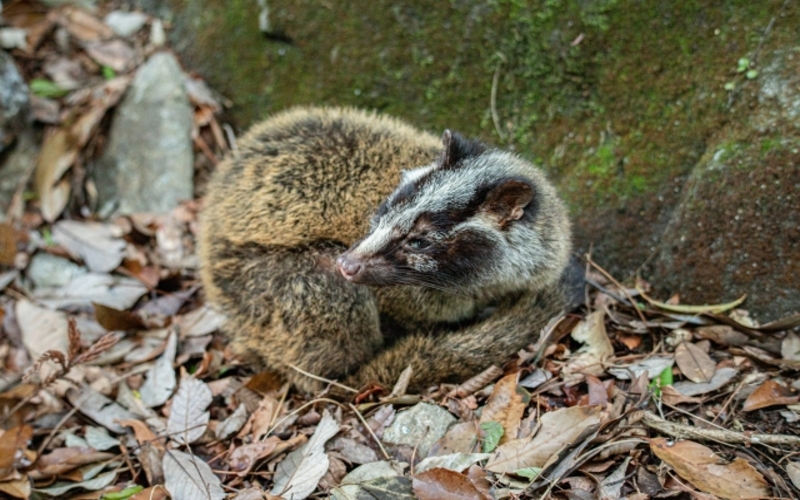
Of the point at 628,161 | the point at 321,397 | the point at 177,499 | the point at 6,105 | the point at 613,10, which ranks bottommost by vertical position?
the point at 177,499

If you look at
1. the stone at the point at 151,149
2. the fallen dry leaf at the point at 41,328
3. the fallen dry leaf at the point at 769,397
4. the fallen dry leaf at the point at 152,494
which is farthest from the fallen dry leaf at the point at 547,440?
the stone at the point at 151,149

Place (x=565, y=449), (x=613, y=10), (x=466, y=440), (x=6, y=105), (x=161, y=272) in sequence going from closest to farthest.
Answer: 1. (x=565, y=449)
2. (x=466, y=440)
3. (x=613, y=10)
4. (x=161, y=272)
5. (x=6, y=105)

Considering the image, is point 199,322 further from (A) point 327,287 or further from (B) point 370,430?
(B) point 370,430

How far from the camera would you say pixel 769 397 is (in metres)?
4.01

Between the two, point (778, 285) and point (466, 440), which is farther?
point (778, 285)

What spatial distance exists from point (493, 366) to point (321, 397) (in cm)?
129

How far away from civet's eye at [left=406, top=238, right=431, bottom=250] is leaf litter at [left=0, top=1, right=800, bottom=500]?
102 centimetres

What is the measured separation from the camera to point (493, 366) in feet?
15.2

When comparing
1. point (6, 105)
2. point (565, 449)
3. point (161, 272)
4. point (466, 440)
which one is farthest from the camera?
point (6, 105)

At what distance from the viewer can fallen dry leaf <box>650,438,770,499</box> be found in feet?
11.5

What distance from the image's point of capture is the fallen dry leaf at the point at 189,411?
479 centimetres

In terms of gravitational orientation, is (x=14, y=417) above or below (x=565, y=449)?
below

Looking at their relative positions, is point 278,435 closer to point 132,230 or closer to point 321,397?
point 321,397

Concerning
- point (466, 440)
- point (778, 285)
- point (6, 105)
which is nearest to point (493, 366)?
point (466, 440)
